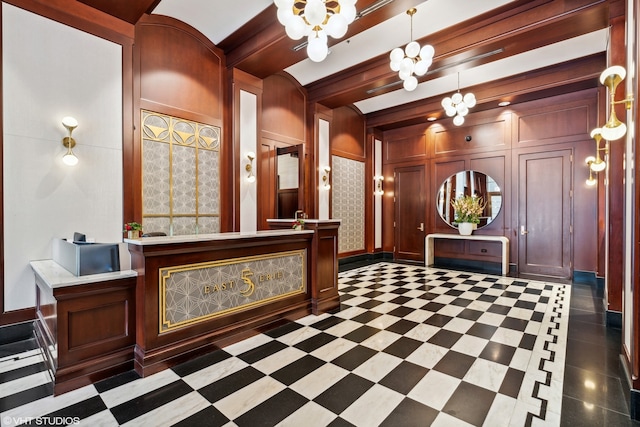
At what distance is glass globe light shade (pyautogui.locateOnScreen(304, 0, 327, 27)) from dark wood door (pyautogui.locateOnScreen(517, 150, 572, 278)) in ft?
20.4

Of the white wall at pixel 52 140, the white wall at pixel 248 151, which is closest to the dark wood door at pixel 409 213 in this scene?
the white wall at pixel 248 151

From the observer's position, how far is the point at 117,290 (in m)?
2.65

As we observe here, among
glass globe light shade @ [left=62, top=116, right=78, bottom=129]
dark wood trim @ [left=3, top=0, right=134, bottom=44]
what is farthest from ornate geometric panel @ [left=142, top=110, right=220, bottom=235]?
dark wood trim @ [left=3, top=0, right=134, bottom=44]

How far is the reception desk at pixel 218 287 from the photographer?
8.71 feet

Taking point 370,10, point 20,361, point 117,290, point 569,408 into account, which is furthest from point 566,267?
point 20,361

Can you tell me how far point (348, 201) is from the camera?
8.03 meters

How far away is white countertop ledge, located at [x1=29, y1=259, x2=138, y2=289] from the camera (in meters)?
2.39

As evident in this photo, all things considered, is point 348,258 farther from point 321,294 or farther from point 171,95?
point 171,95

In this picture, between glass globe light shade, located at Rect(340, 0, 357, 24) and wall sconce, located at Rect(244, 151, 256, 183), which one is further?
wall sconce, located at Rect(244, 151, 256, 183)

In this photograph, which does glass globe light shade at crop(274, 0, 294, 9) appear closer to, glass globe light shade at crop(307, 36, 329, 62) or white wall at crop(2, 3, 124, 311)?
glass globe light shade at crop(307, 36, 329, 62)

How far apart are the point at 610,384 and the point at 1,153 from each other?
613 centimetres

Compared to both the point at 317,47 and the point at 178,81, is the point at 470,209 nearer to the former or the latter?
the point at 317,47

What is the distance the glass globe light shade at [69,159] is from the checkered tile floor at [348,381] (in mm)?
2085

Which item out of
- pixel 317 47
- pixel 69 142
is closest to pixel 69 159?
pixel 69 142
